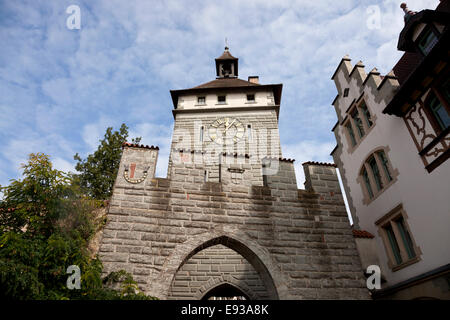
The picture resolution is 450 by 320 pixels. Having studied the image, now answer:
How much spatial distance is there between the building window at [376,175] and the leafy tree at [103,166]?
1068cm

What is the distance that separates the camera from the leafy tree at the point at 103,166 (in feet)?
44.6

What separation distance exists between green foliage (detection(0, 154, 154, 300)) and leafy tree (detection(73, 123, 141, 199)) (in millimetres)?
7308

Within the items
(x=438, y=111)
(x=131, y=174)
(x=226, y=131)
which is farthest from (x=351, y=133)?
(x=131, y=174)

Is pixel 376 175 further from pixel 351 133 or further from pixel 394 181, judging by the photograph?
pixel 351 133

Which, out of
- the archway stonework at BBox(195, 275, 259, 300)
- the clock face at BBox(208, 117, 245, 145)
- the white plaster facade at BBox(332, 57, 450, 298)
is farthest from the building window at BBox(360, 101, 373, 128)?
the archway stonework at BBox(195, 275, 259, 300)

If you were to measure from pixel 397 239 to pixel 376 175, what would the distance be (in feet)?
7.80

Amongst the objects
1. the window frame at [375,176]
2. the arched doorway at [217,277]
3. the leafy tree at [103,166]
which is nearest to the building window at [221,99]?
the leafy tree at [103,166]

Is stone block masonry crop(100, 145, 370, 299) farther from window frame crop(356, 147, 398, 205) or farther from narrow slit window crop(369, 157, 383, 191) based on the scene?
narrow slit window crop(369, 157, 383, 191)

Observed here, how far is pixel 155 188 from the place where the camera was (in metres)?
6.70

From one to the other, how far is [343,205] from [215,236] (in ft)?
11.4

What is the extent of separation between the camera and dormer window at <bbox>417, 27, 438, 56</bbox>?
8.34 meters

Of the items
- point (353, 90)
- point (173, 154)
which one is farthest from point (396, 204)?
point (173, 154)

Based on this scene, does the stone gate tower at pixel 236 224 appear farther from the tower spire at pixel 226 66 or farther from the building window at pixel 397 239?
the tower spire at pixel 226 66
